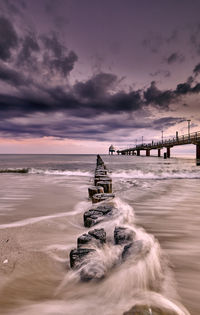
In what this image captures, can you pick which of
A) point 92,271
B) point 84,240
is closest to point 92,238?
point 84,240

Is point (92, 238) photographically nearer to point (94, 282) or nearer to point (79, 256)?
point (79, 256)

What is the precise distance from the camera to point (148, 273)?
1.69 meters

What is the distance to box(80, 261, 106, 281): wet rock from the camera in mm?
1591

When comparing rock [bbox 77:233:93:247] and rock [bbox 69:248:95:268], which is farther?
rock [bbox 77:233:93:247]

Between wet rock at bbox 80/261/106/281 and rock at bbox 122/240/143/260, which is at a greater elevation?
rock at bbox 122/240/143/260

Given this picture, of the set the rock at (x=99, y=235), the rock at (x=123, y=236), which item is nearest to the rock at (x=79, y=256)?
the rock at (x=99, y=235)

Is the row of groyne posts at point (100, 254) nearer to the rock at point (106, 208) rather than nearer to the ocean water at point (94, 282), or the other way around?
the ocean water at point (94, 282)

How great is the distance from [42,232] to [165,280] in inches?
84.9

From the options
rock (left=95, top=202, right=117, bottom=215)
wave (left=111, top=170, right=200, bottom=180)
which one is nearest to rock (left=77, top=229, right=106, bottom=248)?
rock (left=95, top=202, right=117, bottom=215)

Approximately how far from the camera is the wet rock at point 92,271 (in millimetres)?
1591

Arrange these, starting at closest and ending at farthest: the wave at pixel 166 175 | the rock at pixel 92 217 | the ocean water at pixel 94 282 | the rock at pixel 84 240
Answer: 1. the ocean water at pixel 94 282
2. the rock at pixel 84 240
3. the rock at pixel 92 217
4. the wave at pixel 166 175

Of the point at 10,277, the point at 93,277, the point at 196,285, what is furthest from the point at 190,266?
the point at 10,277

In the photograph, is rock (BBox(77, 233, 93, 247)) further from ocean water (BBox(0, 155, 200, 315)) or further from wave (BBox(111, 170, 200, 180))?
wave (BBox(111, 170, 200, 180))

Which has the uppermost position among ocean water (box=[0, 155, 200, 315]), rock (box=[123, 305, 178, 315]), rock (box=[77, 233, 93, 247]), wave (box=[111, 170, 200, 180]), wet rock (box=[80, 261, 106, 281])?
rock (box=[123, 305, 178, 315])
